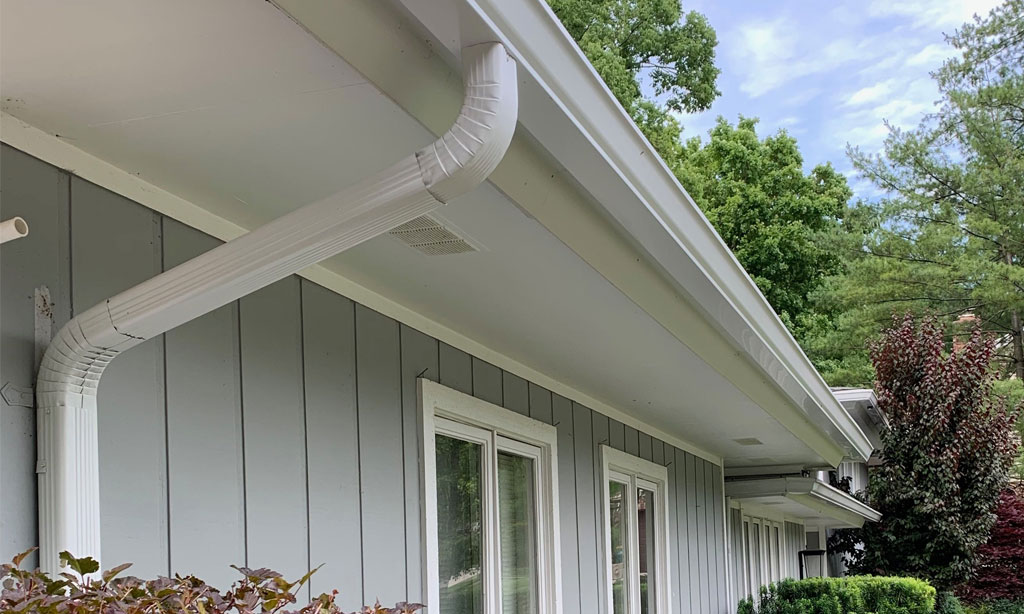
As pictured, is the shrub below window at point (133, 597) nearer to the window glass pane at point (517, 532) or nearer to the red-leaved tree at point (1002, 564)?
the window glass pane at point (517, 532)

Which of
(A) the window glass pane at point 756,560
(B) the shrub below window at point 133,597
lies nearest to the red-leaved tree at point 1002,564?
(A) the window glass pane at point 756,560

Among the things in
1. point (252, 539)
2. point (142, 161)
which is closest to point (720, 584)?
point (252, 539)

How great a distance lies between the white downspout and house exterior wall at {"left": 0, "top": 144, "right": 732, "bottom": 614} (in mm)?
70

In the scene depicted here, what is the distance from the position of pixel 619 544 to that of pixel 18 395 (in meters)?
5.09

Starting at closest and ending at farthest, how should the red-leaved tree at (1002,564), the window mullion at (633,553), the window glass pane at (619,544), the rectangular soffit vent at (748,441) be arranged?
the window glass pane at (619,544) < the window mullion at (633,553) < the rectangular soffit vent at (748,441) < the red-leaved tree at (1002,564)

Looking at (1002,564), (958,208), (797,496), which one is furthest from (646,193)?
(958,208)

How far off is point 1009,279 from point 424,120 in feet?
61.6

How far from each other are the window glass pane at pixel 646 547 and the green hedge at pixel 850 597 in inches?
123

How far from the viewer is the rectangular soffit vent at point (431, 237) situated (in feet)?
9.59

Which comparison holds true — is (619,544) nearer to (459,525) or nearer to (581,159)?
(459,525)

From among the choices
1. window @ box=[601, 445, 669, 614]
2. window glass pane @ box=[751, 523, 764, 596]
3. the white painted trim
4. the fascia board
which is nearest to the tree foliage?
window glass pane @ box=[751, 523, 764, 596]

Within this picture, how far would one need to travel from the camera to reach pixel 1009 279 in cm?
1875

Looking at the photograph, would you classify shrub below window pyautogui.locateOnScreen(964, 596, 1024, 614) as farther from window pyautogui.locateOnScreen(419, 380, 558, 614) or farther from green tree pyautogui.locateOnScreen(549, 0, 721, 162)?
window pyautogui.locateOnScreen(419, 380, 558, 614)

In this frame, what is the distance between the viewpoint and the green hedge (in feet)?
34.0
